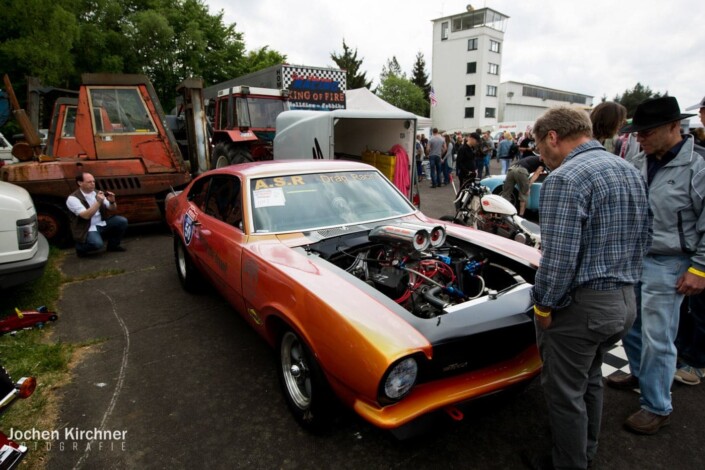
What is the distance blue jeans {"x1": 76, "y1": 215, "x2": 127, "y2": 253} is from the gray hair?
6.01 metres

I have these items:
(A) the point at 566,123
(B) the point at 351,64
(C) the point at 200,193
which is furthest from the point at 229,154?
(B) the point at 351,64

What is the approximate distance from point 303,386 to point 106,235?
507cm

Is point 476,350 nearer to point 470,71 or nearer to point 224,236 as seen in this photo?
point 224,236

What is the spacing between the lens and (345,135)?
8117 mm

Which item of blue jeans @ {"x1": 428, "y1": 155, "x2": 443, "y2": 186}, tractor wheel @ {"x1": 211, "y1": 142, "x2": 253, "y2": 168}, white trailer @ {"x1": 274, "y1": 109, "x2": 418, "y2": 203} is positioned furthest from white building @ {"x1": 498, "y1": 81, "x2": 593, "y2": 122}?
tractor wheel @ {"x1": 211, "y1": 142, "x2": 253, "y2": 168}

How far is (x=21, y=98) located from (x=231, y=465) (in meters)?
21.3

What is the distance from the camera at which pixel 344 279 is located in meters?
2.24

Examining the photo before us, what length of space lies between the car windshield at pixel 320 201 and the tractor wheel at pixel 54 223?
4715 mm

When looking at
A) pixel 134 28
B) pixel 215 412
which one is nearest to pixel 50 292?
pixel 215 412

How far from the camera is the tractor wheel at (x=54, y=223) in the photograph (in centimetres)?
596

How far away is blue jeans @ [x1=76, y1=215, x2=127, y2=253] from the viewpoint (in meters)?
5.64

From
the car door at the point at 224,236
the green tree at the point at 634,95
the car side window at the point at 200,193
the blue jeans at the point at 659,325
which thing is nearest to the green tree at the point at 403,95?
the green tree at the point at 634,95

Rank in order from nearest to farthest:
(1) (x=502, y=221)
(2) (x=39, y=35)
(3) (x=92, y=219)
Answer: (1) (x=502, y=221), (3) (x=92, y=219), (2) (x=39, y=35)

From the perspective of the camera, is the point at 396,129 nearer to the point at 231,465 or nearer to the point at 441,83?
the point at 231,465
